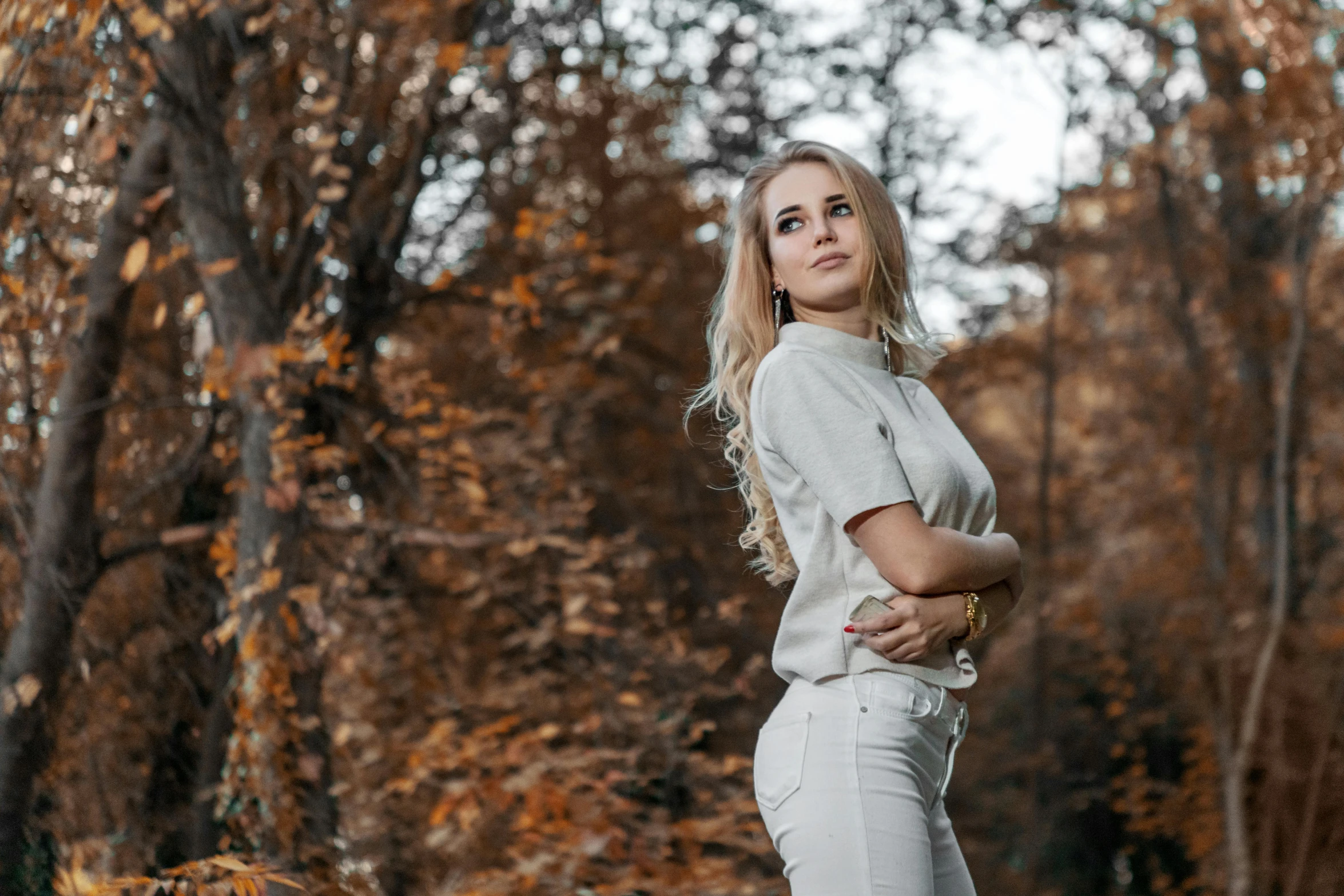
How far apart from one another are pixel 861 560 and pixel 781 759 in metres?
0.26

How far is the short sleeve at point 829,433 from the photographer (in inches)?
60.3

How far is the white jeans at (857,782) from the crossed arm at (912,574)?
0.17 ft

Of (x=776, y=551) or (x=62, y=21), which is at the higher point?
(x=62, y=21)

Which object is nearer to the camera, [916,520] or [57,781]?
[916,520]

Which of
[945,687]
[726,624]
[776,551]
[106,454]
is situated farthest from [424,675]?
[945,687]

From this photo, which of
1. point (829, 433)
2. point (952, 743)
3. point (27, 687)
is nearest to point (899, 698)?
point (952, 743)

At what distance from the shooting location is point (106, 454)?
4.06 m

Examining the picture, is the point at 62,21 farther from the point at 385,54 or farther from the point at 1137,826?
the point at 1137,826

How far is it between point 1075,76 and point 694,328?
2.39m

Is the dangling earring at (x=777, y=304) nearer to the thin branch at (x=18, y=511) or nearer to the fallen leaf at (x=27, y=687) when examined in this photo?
the thin branch at (x=18, y=511)

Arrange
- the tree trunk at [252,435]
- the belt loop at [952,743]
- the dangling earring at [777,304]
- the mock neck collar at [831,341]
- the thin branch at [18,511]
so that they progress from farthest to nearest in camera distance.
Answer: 1. the tree trunk at [252,435]
2. the thin branch at [18,511]
3. the dangling earring at [777,304]
4. the mock neck collar at [831,341]
5. the belt loop at [952,743]

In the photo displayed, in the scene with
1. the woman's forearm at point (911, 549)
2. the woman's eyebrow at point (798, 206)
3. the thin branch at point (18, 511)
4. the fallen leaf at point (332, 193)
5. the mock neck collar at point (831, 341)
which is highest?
the fallen leaf at point (332, 193)

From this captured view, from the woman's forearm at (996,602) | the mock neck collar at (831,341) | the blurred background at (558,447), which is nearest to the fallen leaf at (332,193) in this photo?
the blurred background at (558,447)

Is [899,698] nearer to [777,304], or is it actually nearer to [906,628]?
[906,628]
